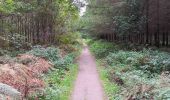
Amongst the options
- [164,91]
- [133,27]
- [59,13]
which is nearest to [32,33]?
[59,13]

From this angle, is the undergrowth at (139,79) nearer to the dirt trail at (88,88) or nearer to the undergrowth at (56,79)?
the dirt trail at (88,88)

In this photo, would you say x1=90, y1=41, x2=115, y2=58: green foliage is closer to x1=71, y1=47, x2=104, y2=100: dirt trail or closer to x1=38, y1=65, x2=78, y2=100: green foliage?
x1=71, y1=47, x2=104, y2=100: dirt trail

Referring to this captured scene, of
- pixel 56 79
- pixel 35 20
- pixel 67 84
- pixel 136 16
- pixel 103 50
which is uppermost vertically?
pixel 136 16

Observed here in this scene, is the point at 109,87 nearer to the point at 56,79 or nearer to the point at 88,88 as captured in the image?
the point at 88,88

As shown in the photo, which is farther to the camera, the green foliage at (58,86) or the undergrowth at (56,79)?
the undergrowth at (56,79)

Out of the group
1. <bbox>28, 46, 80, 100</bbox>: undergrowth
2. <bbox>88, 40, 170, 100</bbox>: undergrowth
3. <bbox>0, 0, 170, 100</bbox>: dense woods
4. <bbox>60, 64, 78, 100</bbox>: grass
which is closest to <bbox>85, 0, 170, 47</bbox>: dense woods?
<bbox>0, 0, 170, 100</bbox>: dense woods

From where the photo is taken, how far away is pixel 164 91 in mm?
10367

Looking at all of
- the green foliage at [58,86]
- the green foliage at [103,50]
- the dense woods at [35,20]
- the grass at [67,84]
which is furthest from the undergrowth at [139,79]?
the dense woods at [35,20]

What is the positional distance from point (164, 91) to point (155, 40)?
27.0 meters

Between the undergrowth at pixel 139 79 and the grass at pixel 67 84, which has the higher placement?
the undergrowth at pixel 139 79

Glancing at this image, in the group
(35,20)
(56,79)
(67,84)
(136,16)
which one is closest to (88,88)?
(67,84)

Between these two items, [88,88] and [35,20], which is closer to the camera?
[88,88]

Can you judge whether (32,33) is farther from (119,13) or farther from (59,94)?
(59,94)

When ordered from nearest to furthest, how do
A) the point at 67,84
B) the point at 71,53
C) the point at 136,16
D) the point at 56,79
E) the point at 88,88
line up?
the point at 88,88 → the point at 67,84 → the point at 56,79 → the point at 71,53 → the point at 136,16
